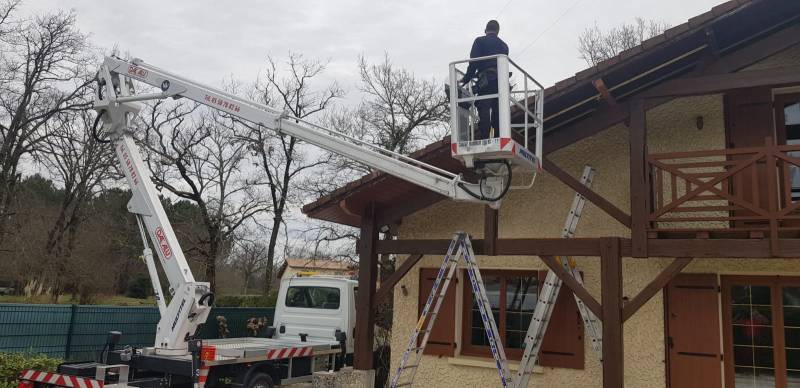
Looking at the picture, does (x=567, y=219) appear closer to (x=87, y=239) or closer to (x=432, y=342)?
(x=432, y=342)

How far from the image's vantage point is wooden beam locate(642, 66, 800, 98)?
6793 millimetres

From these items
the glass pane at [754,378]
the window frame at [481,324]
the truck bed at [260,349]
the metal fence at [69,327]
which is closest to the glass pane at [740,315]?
the glass pane at [754,378]

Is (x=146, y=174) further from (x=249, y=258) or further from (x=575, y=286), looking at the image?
(x=249, y=258)

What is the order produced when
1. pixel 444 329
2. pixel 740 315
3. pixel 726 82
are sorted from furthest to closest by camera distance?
pixel 444 329
pixel 740 315
pixel 726 82

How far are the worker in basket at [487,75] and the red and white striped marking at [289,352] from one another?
4.73m

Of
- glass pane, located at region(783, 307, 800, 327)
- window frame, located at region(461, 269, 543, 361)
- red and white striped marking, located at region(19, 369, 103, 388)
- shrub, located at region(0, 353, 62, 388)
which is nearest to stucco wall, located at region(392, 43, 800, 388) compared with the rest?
window frame, located at region(461, 269, 543, 361)

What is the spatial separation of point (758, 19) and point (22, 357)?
12.0 meters

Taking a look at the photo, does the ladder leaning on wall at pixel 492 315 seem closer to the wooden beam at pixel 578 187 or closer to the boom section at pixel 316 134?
the wooden beam at pixel 578 187

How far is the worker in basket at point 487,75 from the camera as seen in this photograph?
6281 millimetres

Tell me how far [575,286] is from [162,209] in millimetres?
5763

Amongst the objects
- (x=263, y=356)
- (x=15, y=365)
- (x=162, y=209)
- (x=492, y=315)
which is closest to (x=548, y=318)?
(x=492, y=315)

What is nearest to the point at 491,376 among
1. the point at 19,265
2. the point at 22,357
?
the point at 22,357

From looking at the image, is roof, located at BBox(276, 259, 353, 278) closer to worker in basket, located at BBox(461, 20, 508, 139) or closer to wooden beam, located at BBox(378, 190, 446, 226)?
wooden beam, located at BBox(378, 190, 446, 226)

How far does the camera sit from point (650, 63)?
739 cm
